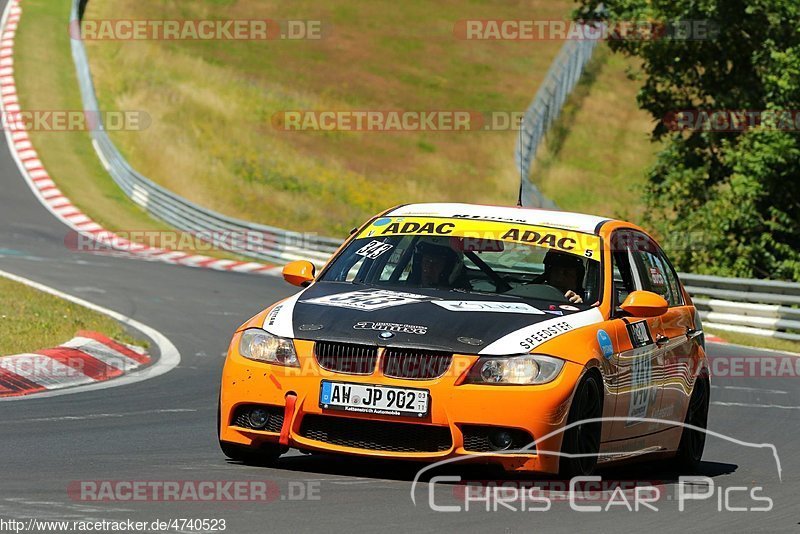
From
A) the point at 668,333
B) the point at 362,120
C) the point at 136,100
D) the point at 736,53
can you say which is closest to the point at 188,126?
the point at 136,100

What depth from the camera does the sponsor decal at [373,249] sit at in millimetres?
8758

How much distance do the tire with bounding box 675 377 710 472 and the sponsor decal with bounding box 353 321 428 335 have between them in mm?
2483

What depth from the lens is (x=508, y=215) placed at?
29.5ft

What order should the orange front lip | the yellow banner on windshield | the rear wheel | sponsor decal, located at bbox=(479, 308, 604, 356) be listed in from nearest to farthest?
the orange front lip, sponsor decal, located at bbox=(479, 308, 604, 356), the rear wheel, the yellow banner on windshield

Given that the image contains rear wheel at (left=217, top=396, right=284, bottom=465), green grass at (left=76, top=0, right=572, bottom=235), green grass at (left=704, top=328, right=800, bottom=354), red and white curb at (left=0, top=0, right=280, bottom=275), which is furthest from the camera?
green grass at (left=76, top=0, right=572, bottom=235)

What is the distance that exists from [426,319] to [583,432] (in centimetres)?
98

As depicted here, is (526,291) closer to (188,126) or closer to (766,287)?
(766,287)

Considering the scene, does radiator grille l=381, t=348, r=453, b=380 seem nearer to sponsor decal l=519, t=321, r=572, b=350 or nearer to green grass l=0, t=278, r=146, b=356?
sponsor decal l=519, t=321, r=572, b=350

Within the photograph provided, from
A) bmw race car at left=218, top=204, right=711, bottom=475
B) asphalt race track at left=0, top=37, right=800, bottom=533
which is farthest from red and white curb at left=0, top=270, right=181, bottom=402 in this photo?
bmw race car at left=218, top=204, right=711, bottom=475

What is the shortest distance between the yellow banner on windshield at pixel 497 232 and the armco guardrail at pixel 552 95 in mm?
32778

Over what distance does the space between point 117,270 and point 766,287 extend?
32.4 ft

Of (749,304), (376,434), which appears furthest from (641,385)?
(749,304)

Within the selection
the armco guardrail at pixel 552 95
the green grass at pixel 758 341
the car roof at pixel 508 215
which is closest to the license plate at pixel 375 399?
the car roof at pixel 508 215

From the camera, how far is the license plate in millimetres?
7168
